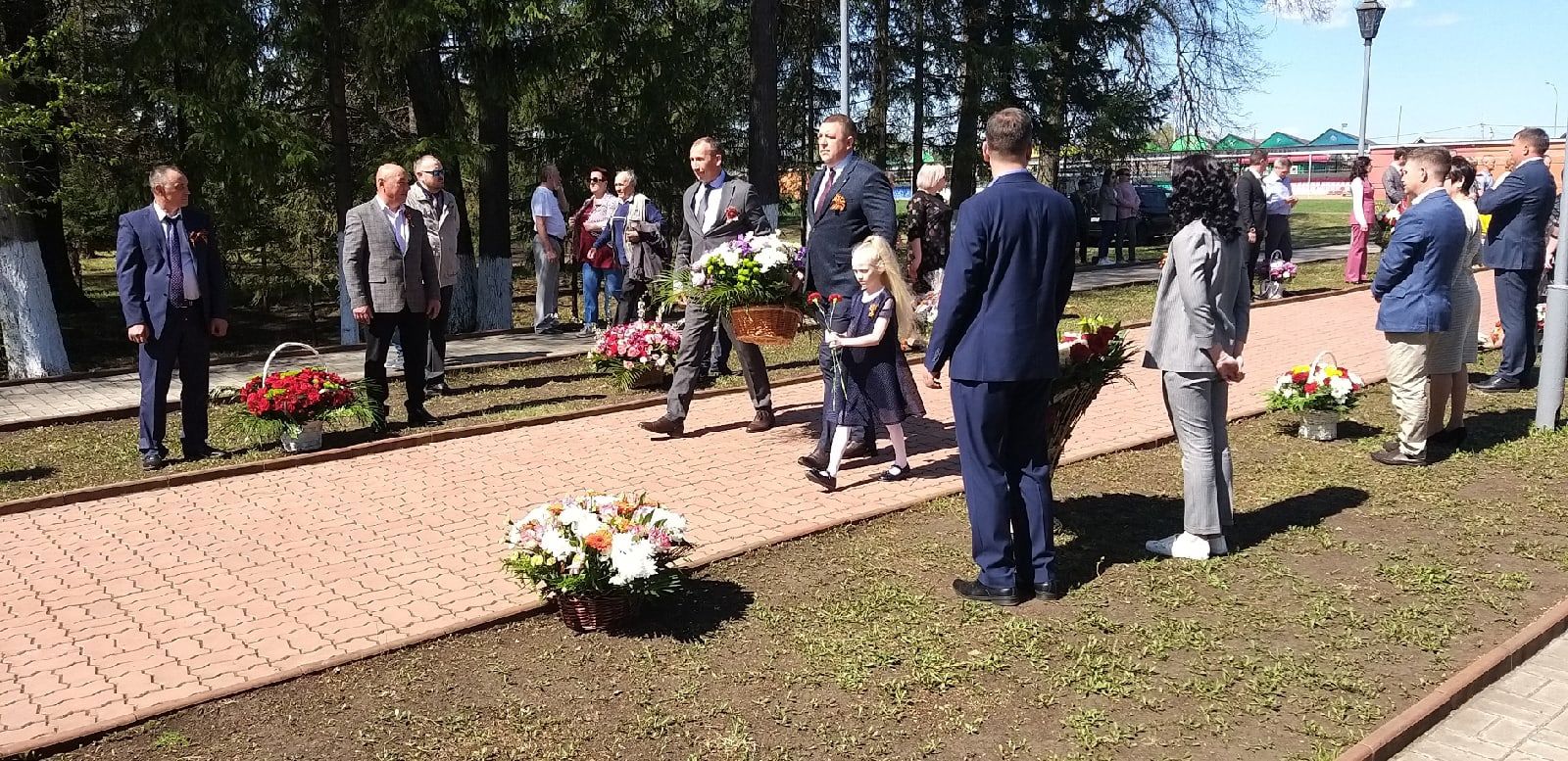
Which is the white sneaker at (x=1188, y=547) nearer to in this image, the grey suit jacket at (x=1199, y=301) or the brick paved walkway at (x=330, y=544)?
the grey suit jacket at (x=1199, y=301)

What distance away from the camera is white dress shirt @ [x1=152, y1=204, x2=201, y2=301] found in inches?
308

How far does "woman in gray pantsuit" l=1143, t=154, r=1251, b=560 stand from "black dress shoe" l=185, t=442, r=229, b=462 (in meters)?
6.23

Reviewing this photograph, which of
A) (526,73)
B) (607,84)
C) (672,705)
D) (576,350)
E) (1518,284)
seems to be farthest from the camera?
(607,84)

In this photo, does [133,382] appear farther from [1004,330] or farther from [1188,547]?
[1188,547]

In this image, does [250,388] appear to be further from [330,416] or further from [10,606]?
[10,606]

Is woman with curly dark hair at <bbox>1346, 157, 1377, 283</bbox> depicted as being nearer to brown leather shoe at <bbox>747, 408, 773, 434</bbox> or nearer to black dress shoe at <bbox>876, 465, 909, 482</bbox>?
brown leather shoe at <bbox>747, 408, 773, 434</bbox>

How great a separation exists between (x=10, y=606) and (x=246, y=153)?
8764mm

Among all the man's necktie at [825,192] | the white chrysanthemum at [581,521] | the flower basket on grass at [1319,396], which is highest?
the man's necktie at [825,192]

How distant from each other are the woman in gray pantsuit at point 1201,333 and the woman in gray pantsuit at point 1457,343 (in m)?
2.40

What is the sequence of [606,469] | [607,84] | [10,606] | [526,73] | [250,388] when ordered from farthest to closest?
[607,84], [526,73], [250,388], [606,469], [10,606]

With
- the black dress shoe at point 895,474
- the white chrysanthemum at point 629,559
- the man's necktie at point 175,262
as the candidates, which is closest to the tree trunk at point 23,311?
the man's necktie at point 175,262

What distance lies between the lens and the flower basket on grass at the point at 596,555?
481 centimetres

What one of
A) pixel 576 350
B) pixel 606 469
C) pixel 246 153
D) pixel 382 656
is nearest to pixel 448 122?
pixel 246 153

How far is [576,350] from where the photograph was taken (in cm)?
1296
